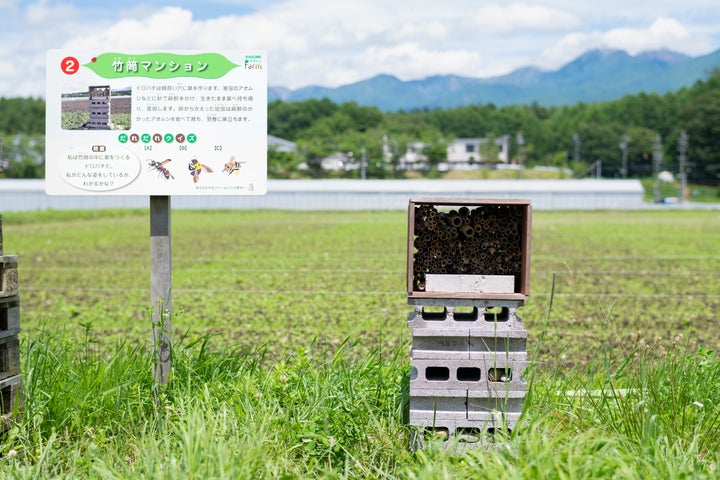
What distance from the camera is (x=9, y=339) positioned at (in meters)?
3.85

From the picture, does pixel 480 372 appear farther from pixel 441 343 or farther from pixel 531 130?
pixel 531 130

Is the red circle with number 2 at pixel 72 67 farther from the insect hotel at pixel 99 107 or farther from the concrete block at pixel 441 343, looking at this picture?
the concrete block at pixel 441 343

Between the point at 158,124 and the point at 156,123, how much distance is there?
0.01 m

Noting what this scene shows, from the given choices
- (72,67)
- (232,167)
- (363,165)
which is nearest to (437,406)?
(232,167)

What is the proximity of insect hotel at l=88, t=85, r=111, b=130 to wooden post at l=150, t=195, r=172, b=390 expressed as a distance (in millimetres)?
477

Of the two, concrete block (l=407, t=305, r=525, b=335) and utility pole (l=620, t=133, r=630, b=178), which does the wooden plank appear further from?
utility pole (l=620, t=133, r=630, b=178)

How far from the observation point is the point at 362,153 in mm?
72375

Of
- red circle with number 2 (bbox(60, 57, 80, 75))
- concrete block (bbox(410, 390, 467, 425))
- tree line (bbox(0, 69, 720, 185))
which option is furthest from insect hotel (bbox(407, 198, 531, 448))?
tree line (bbox(0, 69, 720, 185))

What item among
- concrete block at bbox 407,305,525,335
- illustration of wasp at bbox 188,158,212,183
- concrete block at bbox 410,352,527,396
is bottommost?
concrete block at bbox 410,352,527,396

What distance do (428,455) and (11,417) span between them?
1.99 metres

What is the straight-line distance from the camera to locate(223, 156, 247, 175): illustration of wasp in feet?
14.2

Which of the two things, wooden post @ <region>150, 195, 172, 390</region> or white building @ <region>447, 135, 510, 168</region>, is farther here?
white building @ <region>447, 135, 510, 168</region>

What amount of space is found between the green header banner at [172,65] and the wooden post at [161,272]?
0.69 meters

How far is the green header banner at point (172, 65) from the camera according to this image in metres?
4.27
